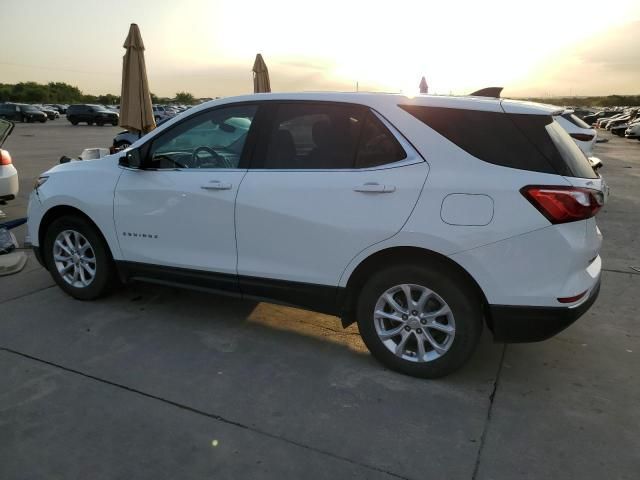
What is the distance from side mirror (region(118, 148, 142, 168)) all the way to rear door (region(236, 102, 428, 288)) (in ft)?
3.31

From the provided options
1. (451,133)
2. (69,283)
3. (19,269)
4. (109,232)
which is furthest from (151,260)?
(451,133)

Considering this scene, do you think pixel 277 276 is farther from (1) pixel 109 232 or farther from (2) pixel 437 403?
(1) pixel 109 232

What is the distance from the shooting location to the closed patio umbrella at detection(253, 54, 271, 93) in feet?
37.2

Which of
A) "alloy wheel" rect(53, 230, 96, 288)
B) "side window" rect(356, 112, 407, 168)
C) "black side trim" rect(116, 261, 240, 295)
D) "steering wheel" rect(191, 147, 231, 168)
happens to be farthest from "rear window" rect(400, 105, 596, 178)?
"alloy wheel" rect(53, 230, 96, 288)

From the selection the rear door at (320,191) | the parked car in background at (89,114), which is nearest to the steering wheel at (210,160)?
the rear door at (320,191)

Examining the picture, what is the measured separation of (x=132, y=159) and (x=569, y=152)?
3.10m

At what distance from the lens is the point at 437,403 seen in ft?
9.97

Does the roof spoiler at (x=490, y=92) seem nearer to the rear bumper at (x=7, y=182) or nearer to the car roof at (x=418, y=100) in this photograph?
the car roof at (x=418, y=100)

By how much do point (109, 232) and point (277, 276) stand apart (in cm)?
160

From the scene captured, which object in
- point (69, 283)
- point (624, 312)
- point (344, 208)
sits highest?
point (344, 208)

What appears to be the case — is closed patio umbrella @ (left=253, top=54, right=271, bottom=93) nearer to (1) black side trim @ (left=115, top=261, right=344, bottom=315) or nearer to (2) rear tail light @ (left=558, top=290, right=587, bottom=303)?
(1) black side trim @ (left=115, top=261, right=344, bottom=315)

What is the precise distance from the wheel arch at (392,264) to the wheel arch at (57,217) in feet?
6.95

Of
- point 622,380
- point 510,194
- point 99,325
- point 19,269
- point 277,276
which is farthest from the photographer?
point 19,269

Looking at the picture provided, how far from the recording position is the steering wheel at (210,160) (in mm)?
3830
